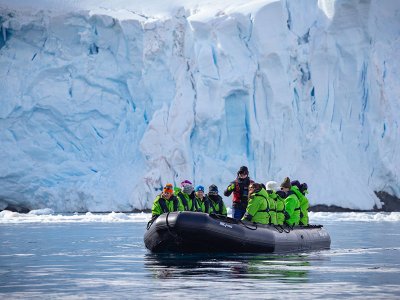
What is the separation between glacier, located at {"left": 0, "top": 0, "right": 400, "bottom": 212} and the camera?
32.6m

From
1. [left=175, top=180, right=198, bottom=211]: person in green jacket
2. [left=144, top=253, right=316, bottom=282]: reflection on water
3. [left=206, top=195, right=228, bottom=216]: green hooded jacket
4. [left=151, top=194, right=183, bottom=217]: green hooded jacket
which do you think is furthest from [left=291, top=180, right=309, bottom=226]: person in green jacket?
[left=151, top=194, right=183, bottom=217]: green hooded jacket

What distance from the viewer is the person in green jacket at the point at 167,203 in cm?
1411

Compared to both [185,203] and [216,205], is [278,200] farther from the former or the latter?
[185,203]

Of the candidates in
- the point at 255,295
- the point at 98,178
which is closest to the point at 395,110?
the point at 98,178

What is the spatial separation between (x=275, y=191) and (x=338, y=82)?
2024 centimetres

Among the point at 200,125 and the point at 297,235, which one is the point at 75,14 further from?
the point at 297,235

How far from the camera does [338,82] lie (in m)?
33.7

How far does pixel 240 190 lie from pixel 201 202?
2.20 ft

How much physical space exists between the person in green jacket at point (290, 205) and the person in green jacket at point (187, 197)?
5.03 ft

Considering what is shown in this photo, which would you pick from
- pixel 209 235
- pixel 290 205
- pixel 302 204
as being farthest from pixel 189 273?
pixel 302 204

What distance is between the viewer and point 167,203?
14.2 meters

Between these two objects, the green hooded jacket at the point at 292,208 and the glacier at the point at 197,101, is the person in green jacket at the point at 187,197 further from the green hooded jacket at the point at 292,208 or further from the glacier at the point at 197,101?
the glacier at the point at 197,101

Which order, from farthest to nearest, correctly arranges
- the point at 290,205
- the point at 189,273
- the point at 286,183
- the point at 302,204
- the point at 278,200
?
the point at 302,204, the point at 290,205, the point at 286,183, the point at 278,200, the point at 189,273

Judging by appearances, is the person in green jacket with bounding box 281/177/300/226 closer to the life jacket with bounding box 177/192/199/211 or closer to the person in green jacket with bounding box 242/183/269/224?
the person in green jacket with bounding box 242/183/269/224
